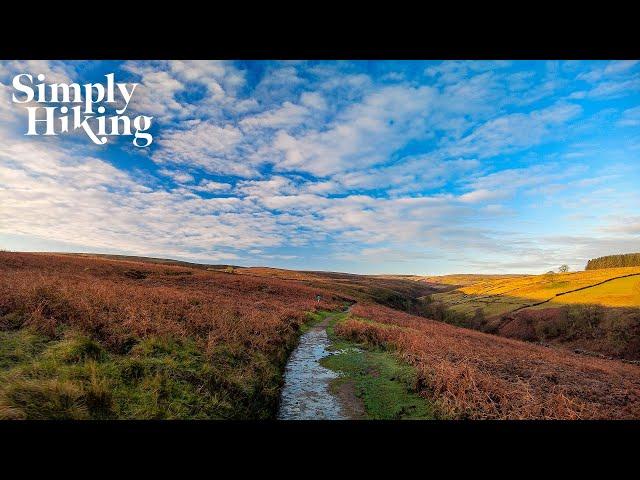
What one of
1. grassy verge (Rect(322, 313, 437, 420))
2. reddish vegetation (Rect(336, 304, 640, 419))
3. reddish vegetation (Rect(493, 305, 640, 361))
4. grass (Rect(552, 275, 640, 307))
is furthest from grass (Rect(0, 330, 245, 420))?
grass (Rect(552, 275, 640, 307))

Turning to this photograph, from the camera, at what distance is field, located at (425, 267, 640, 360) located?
125ft

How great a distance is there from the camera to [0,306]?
10.2 m

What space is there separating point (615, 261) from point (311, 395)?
14559 centimetres

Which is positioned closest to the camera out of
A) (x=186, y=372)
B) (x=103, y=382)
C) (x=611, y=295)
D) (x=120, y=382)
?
(x=103, y=382)

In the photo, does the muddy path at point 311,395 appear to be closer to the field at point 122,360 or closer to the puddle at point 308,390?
the puddle at point 308,390

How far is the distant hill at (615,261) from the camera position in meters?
109

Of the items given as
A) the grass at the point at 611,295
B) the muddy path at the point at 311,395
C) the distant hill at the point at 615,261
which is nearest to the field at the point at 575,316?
the grass at the point at 611,295

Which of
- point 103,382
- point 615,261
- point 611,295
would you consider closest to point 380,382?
point 103,382

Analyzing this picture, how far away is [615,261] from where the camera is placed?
380 ft

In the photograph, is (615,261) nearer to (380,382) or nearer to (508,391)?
(508,391)

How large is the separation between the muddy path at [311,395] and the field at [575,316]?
125ft
